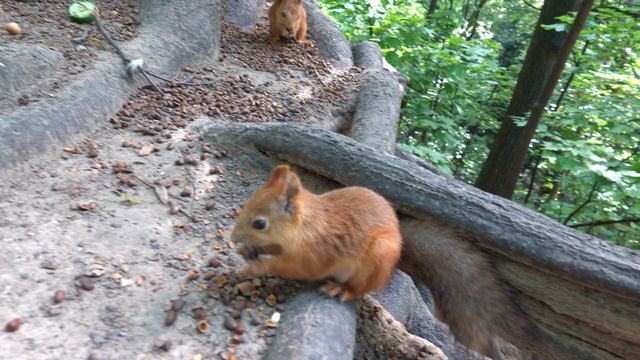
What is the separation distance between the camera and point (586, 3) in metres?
5.51

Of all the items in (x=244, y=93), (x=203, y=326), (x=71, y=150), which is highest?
(x=244, y=93)

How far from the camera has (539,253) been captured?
2775mm

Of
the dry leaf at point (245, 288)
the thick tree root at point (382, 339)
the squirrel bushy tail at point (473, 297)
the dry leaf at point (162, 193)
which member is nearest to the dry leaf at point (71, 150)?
the dry leaf at point (162, 193)

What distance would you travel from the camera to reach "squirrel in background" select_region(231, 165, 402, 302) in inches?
95.7

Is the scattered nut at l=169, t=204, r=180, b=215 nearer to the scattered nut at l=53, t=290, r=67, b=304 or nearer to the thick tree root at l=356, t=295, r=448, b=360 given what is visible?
the scattered nut at l=53, t=290, r=67, b=304

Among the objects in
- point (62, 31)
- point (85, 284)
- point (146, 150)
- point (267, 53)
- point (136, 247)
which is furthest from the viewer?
point (267, 53)

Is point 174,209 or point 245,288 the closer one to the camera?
point 245,288

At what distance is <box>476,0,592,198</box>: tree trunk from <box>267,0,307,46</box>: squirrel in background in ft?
9.59

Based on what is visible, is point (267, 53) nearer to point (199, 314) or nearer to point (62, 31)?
point (62, 31)

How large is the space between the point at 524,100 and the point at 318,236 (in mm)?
5577

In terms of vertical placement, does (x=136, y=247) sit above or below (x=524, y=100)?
below

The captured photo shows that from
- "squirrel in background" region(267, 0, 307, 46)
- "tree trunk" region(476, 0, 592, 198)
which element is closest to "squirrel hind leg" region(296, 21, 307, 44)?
"squirrel in background" region(267, 0, 307, 46)

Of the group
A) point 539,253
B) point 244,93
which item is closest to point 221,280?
point 539,253

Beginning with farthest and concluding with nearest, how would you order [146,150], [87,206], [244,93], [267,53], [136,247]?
[267,53]
[244,93]
[146,150]
[87,206]
[136,247]
